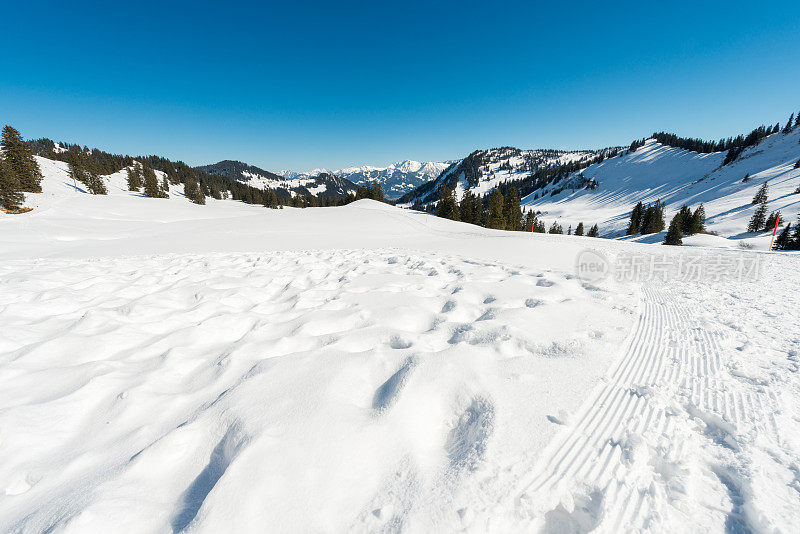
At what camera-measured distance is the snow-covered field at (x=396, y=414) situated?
→ 1766mm

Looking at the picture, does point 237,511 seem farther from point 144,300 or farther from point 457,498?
point 144,300

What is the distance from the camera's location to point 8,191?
26.5 m

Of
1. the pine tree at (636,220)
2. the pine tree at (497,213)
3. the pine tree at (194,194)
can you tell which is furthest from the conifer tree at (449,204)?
the pine tree at (194,194)

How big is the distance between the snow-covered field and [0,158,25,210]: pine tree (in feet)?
126

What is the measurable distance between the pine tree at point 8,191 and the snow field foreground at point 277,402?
38.4 metres

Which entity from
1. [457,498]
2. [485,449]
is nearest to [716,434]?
[485,449]

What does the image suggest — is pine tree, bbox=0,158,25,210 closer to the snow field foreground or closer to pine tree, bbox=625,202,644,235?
the snow field foreground

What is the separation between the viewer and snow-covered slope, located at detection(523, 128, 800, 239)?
217 feet

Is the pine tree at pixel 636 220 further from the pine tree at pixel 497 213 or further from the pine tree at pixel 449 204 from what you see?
the pine tree at pixel 497 213

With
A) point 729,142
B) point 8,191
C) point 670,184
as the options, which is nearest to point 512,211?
point 8,191

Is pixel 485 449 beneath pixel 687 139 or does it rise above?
beneath

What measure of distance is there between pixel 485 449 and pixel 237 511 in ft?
5.66

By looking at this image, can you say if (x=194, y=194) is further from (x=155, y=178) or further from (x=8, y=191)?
(x=8, y=191)

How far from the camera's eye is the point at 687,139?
140625mm
